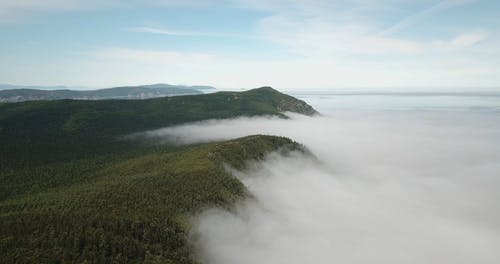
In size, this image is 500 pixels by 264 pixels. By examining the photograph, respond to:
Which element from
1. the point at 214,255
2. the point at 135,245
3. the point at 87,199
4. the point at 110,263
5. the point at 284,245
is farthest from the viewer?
the point at 284,245

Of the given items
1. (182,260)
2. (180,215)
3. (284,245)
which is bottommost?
(284,245)

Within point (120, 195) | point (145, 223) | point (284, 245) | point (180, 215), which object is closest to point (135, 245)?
point (145, 223)

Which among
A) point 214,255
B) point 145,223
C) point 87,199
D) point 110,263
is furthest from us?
point 87,199

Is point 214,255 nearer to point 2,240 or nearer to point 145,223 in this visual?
point 145,223

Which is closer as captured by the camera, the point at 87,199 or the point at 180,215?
the point at 180,215

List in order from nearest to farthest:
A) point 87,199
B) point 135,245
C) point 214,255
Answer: point 135,245 < point 214,255 < point 87,199

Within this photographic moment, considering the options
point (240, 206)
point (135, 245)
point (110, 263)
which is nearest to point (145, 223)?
point (135, 245)

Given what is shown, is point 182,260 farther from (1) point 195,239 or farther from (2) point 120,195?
(2) point 120,195

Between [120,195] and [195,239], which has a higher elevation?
[120,195]

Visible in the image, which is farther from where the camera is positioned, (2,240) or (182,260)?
(182,260)
